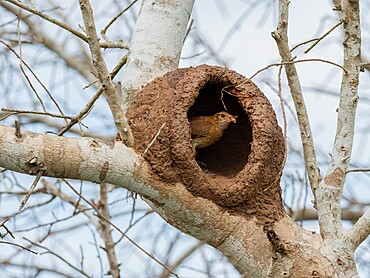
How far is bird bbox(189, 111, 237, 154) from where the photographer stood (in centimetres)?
533

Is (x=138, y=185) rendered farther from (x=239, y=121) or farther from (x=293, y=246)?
(x=239, y=121)

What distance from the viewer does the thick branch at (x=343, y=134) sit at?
13.7 feet

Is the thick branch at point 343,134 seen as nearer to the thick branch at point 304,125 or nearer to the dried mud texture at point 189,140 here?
the thick branch at point 304,125

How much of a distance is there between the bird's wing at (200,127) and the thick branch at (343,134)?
4.44 ft

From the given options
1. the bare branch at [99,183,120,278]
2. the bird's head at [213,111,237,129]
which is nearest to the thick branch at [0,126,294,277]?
the bird's head at [213,111,237,129]

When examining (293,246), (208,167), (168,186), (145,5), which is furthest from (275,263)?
(145,5)

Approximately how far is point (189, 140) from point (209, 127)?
1050mm

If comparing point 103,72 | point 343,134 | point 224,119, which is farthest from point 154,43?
point 343,134

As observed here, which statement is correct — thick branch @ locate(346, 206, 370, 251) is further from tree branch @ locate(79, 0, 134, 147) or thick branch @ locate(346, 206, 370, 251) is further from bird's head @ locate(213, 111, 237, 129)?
bird's head @ locate(213, 111, 237, 129)

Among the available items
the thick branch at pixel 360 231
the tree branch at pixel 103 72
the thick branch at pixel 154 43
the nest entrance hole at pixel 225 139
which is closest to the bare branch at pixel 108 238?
the nest entrance hole at pixel 225 139

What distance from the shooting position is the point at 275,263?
4188 millimetres

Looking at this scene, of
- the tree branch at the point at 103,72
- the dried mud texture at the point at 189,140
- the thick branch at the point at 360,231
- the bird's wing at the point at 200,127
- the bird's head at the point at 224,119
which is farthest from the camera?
the bird's wing at the point at 200,127

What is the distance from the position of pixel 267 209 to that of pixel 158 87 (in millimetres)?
1005

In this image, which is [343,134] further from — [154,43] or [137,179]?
[154,43]
